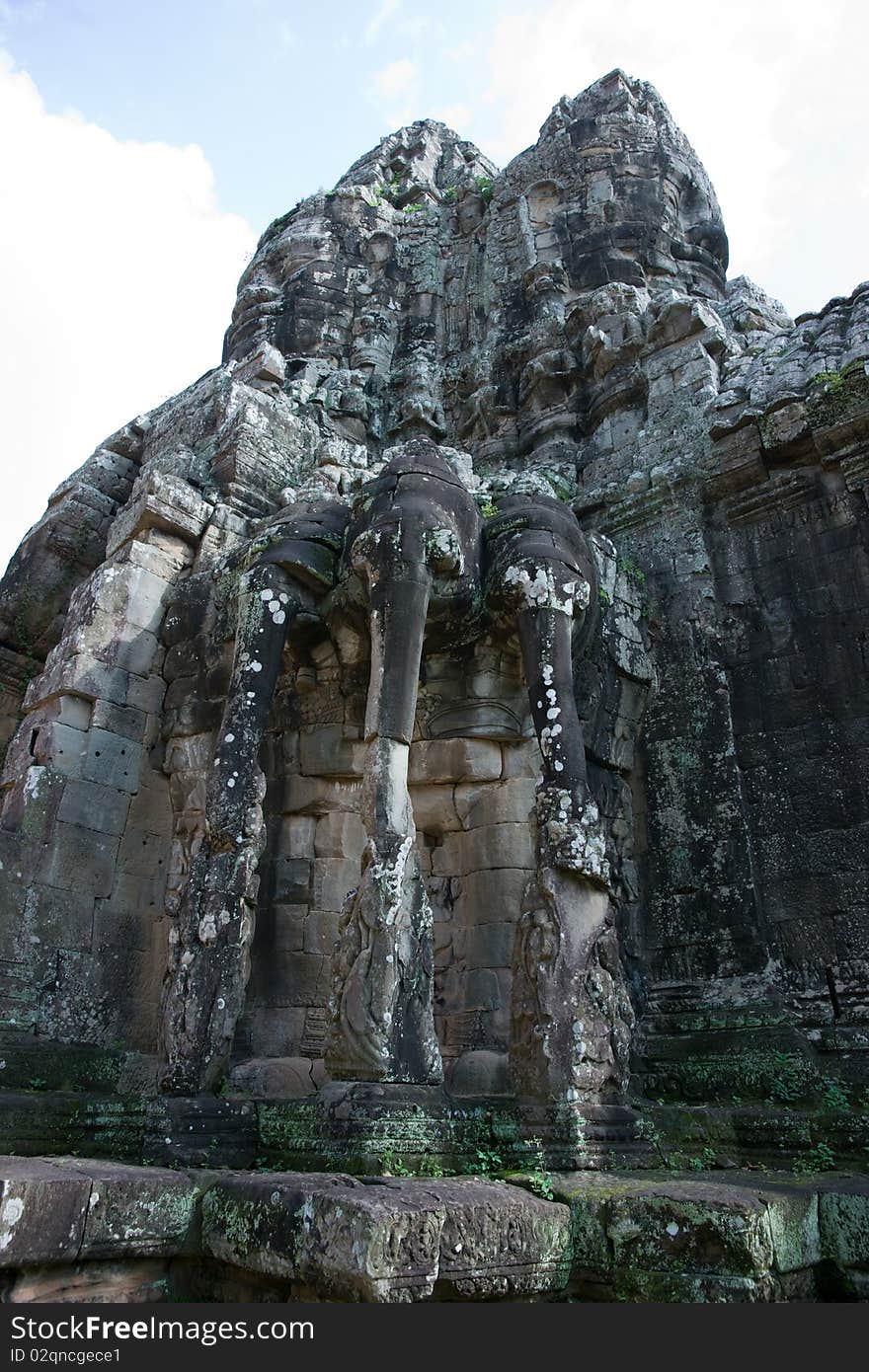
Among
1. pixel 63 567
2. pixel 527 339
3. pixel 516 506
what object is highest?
pixel 527 339

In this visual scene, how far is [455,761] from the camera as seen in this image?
23.1 ft

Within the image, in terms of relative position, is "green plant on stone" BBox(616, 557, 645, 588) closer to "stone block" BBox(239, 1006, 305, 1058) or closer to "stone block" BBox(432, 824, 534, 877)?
"stone block" BBox(432, 824, 534, 877)

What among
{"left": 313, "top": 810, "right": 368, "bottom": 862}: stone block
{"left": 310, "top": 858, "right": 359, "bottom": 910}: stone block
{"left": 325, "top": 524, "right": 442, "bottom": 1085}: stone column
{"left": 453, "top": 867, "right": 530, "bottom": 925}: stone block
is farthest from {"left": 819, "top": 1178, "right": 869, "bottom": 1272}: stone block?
{"left": 313, "top": 810, "right": 368, "bottom": 862}: stone block

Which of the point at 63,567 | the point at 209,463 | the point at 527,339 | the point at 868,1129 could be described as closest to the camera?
the point at 868,1129

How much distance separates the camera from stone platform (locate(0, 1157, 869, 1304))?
3.66m

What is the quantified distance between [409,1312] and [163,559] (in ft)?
22.6

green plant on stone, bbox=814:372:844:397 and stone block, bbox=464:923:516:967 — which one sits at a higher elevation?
green plant on stone, bbox=814:372:844:397

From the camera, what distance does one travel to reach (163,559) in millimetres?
8852

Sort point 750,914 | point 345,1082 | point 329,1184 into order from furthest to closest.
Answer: point 750,914
point 345,1082
point 329,1184

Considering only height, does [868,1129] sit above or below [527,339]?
below

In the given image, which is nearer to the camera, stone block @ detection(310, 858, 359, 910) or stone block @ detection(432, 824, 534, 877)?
stone block @ detection(432, 824, 534, 877)

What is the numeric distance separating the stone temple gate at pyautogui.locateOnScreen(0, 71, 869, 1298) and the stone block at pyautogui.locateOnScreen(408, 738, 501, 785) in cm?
3

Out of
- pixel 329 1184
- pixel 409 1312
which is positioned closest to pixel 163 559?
pixel 329 1184

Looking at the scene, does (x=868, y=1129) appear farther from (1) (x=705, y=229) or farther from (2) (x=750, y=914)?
(1) (x=705, y=229)
